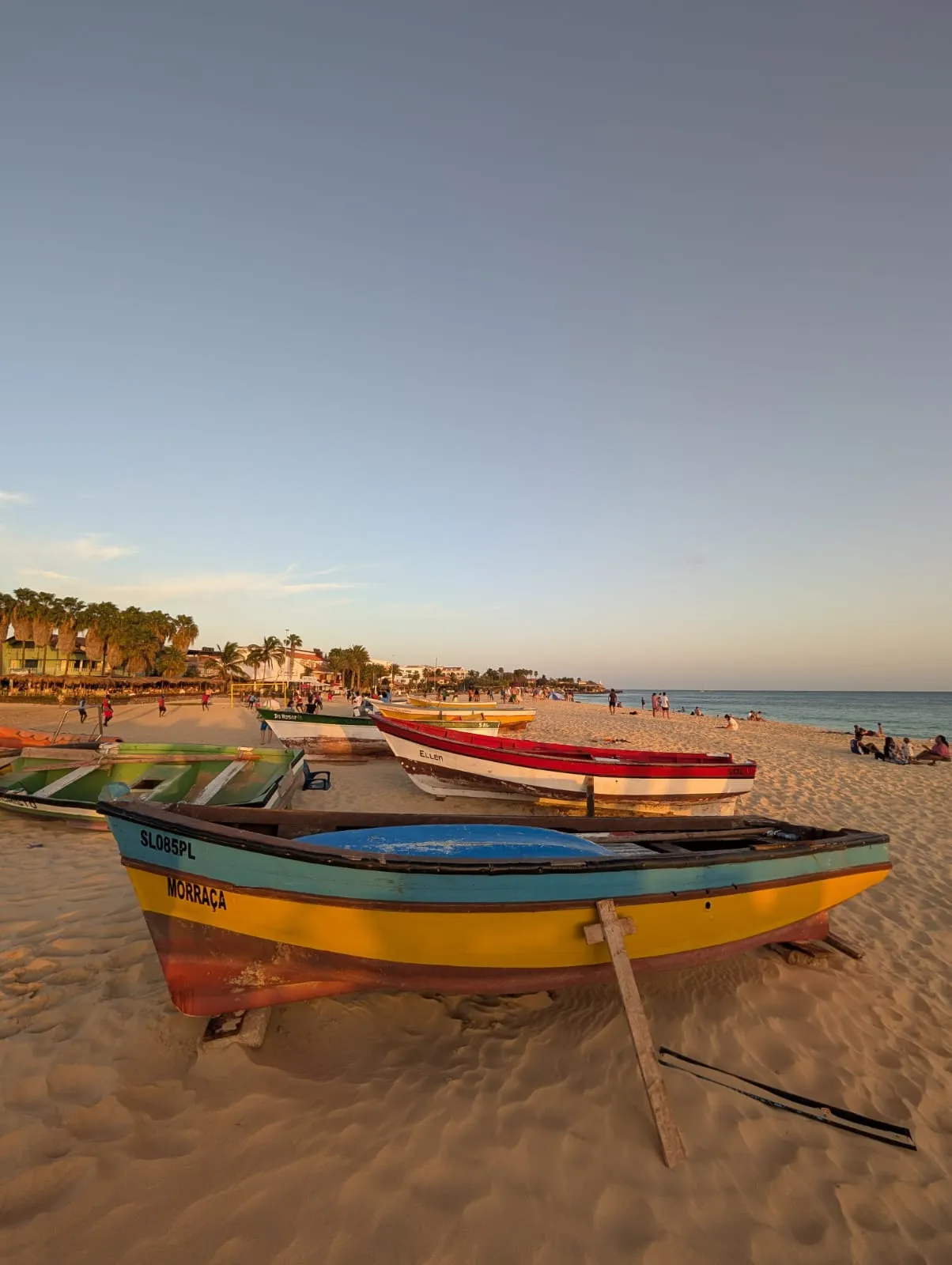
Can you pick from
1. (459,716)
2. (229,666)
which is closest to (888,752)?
(459,716)

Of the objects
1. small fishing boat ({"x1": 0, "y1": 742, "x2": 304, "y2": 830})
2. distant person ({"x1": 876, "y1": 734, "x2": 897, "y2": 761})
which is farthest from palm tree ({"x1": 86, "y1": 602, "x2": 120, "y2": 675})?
distant person ({"x1": 876, "y1": 734, "x2": 897, "y2": 761})

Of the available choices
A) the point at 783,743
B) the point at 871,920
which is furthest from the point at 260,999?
the point at 783,743

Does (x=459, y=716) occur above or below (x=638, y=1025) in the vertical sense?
below

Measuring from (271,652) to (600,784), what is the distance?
69.1m

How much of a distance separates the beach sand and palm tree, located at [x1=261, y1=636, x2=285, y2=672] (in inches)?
2740

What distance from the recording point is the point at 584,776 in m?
10.6

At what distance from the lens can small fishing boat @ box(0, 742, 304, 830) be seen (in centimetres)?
880

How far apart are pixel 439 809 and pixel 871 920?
7866 millimetres

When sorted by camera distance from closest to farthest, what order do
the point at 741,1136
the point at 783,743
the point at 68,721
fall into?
the point at 741,1136
the point at 783,743
the point at 68,721

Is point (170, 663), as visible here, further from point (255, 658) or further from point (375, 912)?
point (375, 912)

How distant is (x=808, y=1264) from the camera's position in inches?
102

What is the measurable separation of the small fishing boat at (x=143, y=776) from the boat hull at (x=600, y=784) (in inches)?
141

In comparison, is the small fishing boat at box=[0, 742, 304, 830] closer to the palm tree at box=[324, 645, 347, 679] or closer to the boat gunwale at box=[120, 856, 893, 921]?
the boat gunwale at box=[120, 856, 893, 921]

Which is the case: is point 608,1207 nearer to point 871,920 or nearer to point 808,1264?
point 808,1264
